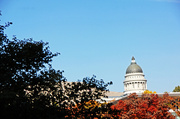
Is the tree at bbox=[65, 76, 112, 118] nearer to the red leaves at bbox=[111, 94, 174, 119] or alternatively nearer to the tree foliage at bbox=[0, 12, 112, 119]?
the tree foliage at bbox=[0, 12, 112, 119]

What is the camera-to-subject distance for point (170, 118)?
53.4 m

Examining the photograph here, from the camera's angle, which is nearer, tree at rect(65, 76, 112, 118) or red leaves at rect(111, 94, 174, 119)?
tree at rect(65, 76, 112, 118)

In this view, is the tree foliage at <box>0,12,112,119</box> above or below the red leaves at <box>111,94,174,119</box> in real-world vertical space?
below

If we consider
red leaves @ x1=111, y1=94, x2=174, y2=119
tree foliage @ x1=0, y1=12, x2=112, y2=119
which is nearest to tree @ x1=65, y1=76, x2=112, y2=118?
tree foliage @ x1=0, y1=12, x2=112, y2=119

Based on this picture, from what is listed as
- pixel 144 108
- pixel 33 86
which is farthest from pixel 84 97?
pixel 144 108

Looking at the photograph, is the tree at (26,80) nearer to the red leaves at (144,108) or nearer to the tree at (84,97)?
the tree at (84,97)

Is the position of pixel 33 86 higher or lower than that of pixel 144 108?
lower

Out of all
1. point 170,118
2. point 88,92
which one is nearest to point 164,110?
point 170,118

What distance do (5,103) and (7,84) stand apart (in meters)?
1.38

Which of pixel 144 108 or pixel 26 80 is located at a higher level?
pixel 144 108

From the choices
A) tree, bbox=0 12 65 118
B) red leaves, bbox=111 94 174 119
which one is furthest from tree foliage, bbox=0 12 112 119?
red leaves, bbox=111 94 174 119

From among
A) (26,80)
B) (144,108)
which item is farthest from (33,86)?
(144,108)

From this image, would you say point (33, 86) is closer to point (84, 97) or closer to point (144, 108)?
point (84, 97)

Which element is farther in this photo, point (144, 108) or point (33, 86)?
point (144, 108)
